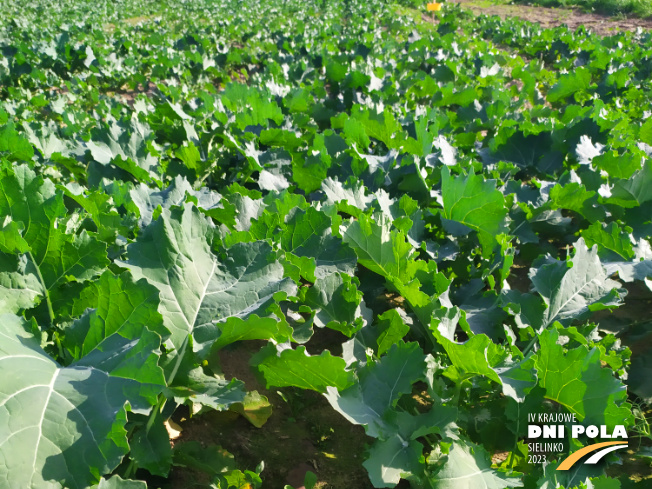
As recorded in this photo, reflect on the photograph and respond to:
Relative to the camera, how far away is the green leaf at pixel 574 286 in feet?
8.25

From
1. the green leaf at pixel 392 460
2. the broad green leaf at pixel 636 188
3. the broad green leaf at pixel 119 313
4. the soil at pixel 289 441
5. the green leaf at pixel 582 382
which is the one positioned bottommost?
the soil at pixel 289 441

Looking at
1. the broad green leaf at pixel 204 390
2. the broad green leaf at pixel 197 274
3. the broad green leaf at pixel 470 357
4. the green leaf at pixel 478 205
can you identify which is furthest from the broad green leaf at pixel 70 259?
the green leaf at pixel 478 205

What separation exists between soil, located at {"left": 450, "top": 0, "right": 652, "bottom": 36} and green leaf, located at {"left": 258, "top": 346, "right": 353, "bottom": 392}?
1936 centimetres

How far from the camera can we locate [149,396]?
5.06 feet

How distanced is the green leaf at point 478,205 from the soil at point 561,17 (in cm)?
1786

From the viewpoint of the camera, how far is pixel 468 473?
6.10 ft

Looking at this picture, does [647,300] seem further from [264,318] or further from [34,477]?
[34,477]

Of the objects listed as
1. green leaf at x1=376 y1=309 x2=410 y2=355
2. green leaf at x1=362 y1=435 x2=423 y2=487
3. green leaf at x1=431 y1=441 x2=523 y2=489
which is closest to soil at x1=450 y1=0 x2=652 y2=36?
green leaf at x1=376 y1=309 x2=410 y2=355

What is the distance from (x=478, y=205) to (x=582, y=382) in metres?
1.25

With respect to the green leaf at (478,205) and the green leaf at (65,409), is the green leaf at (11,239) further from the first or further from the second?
the green leaf at (478,205)

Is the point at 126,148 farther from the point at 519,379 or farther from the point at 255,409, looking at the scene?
the point at 519,379

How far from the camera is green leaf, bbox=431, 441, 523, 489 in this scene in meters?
1.82

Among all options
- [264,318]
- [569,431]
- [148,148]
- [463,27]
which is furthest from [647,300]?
[463,27]


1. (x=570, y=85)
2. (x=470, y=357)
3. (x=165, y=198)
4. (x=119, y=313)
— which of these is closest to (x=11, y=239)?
(x=119, y=313)
